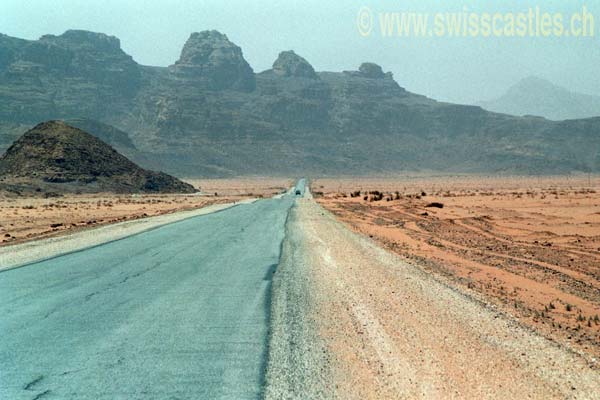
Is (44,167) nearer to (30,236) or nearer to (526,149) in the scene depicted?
(30,236)

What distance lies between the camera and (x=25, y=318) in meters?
9.21

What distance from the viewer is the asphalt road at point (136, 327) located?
20.3 ft

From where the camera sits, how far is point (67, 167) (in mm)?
81062

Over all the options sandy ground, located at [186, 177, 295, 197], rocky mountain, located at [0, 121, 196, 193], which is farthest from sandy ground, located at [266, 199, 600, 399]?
sandy ground, located at [186, 177, 295, 197]

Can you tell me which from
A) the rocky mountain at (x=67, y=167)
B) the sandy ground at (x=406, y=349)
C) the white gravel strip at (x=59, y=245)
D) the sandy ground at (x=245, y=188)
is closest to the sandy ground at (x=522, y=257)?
the sandy ground at (x=406, y=349)

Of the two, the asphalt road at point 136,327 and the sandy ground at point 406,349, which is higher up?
the sandy ground at point 406,349

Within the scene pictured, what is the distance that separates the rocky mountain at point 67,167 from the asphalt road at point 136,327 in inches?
2491

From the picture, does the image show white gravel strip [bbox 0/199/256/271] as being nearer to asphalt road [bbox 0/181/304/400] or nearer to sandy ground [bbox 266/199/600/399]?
asphalt road [bbox 0/181/304/400]

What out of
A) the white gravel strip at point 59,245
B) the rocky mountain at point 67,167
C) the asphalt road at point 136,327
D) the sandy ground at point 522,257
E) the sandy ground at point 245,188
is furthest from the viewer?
the sandy ground at point 245,188

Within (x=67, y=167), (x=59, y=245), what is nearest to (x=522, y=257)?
(x=59, y=245)

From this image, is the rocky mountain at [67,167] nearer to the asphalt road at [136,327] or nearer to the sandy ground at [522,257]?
the sandy ground at [522,257]

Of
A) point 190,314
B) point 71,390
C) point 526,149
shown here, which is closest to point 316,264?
point 190,314

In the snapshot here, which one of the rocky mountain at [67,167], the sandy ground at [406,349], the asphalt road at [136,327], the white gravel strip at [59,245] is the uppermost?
the rocky mountain at [67,167]

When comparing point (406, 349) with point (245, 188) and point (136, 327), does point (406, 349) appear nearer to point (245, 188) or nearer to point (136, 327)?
point (136, 327)
